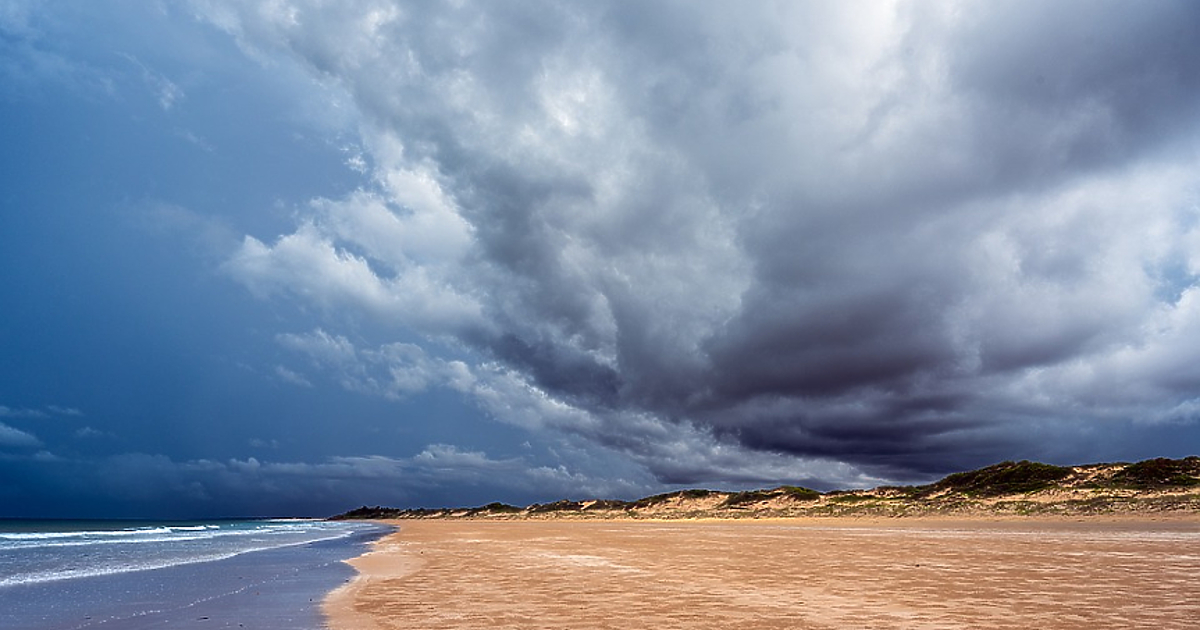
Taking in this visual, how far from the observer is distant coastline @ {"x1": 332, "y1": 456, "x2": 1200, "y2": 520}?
172 ft

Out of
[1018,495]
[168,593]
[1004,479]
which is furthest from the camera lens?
[1004,479]

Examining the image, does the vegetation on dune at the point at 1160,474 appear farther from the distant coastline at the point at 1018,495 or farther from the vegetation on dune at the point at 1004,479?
the vegetation on dune at the point at 1004,479

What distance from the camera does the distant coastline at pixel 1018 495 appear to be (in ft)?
172

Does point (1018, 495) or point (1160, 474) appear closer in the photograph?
point (1160, 474)

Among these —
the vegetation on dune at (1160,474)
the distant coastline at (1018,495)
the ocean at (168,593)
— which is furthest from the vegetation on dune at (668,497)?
the ocean at (168,593)

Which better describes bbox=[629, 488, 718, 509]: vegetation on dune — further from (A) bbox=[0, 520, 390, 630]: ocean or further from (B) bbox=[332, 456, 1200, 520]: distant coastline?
(A) bbox=[0, 520, 390, 630]: ocean

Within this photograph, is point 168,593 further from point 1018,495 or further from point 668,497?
point 668,497

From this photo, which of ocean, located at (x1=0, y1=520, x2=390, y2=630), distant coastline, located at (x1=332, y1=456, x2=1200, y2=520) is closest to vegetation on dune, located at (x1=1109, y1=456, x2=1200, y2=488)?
distant coastline, located at (x1=332, y1=456, x2=1200, y2=520)

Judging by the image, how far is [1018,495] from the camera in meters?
65.8

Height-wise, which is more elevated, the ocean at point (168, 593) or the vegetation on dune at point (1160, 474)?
the vegetation on dune at point (1160, 474)

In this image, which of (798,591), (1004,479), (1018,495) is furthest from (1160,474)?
(798,591)

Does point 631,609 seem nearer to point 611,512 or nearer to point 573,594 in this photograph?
point 573,594

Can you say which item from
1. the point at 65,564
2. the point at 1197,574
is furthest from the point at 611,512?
the point at 1197,574

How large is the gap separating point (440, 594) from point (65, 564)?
21190mm
